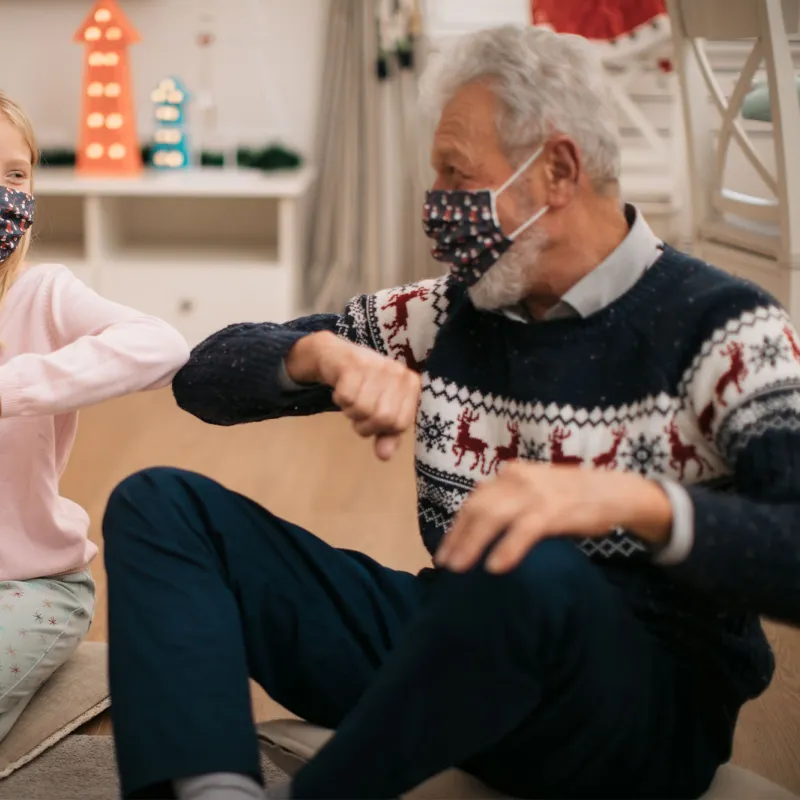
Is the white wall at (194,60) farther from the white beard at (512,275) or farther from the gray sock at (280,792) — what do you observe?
the gray sock at (280,792)

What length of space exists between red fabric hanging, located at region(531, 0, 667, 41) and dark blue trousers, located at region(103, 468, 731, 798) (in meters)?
2.62

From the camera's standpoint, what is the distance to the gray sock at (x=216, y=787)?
1.06 metres

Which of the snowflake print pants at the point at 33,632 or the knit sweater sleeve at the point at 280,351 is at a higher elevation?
the knit sweater sleeve at the point at 280,351

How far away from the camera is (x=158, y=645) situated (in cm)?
112

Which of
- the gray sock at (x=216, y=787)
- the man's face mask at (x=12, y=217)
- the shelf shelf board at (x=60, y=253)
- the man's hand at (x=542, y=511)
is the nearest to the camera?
the man's hand at (x=542, y=511)

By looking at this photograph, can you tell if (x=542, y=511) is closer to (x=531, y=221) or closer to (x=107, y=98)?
(x=531, y=221)

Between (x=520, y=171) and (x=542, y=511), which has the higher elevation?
(x=520, y=171)

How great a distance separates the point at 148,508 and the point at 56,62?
3257 mm

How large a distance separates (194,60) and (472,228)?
303 centimetres

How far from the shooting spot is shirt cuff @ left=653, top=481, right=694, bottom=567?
0.96 metres

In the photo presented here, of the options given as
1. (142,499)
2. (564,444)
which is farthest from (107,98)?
(564,444)


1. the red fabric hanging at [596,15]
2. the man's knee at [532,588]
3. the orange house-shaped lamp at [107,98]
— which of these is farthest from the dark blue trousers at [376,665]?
the orange house-shaped lamp at [107,98]

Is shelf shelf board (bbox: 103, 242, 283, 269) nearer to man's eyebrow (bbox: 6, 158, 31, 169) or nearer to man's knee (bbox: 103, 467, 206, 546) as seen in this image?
man's eyebrow (bbox: 6, 158, 31, 169)

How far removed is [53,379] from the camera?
1.38m
